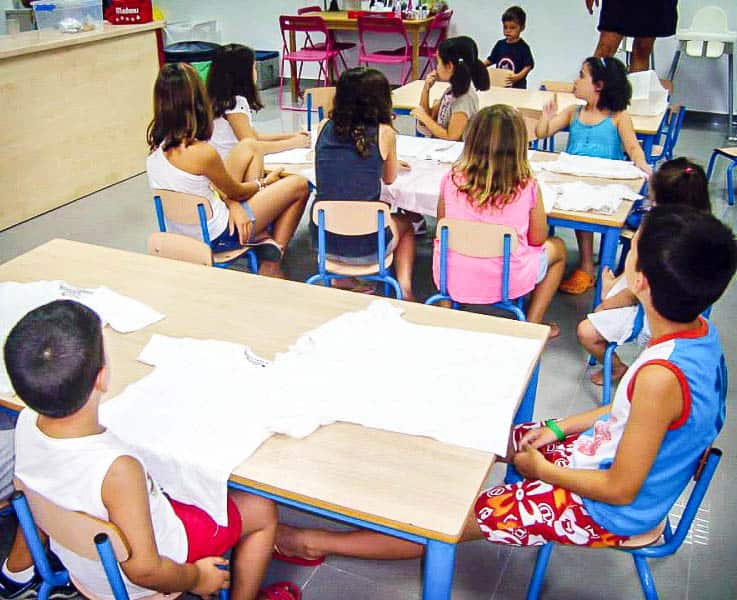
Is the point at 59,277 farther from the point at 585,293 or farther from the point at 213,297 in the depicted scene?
the point at 585,293

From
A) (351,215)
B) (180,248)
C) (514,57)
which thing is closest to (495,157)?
(351,215)

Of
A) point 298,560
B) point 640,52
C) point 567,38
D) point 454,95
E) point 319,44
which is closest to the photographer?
point 298,560

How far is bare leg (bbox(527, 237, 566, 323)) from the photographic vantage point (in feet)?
9.58

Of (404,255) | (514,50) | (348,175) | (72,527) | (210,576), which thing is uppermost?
(514,50)

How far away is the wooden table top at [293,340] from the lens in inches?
49.6

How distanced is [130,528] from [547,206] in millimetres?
2002

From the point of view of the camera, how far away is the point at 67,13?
16.7ft

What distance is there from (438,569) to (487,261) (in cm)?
148

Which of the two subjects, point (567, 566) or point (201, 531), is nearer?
point (201, 531)

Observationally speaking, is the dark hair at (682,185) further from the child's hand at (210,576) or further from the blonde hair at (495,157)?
the child's hand at (210,576)

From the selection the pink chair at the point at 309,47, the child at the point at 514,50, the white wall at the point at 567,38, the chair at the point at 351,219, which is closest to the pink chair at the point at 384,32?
the pink chair at the point at 309,47

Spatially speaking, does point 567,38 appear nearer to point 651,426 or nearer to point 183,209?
point 183,209

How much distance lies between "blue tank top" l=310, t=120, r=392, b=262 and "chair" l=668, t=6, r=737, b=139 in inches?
162

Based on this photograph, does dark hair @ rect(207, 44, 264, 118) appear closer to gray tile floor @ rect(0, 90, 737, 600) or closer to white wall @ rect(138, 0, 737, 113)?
gray tile floor @ rect(0, 90, 737, 600)
